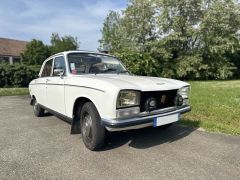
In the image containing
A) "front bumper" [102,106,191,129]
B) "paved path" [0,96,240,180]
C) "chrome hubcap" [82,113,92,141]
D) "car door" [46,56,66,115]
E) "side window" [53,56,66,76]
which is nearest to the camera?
"paved path" [0,96,240,180]

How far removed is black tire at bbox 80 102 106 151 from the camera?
12.1 feet

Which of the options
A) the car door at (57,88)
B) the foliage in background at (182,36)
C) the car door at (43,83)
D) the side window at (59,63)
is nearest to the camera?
the car door at (57,88)

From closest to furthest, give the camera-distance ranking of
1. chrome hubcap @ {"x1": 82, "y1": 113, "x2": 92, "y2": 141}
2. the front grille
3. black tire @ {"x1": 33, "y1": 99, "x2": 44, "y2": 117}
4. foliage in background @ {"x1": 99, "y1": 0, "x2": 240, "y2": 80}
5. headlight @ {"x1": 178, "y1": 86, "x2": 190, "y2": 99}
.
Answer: the front grille → chrome hubcap @ {"x1": 82, "y1": 113, "x2": 92, "y2": 141} → headlight @ {"x1": 178, "y1": 86, "x2": 190, "y2": 99} → black tire @ {"x1": 33, "y1": 99, "x2": 44, "y2": 117} → foliage in background @ {"x1": 99, "y1": 0, "x2": 240, "y2": 80}

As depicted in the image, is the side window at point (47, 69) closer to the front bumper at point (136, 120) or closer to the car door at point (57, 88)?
the car door at point (57, 88)

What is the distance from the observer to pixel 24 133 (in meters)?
5.07

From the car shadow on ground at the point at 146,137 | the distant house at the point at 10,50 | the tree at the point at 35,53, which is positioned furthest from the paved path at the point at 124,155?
the distant house at the point at 10,50

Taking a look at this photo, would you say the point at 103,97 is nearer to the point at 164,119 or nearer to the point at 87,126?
the point at 87,126

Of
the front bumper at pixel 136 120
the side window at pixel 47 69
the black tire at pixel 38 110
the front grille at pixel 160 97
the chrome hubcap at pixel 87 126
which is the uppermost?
the side window at pixel 47 69

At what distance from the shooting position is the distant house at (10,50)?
42.0 meters

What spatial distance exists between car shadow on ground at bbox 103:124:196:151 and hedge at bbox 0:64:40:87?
12730mm

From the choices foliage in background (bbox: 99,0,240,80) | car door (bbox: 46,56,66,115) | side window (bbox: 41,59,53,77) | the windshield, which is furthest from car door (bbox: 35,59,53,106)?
foliage in background (bbox: 99,0,240,80)

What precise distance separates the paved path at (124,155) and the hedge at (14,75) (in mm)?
11172

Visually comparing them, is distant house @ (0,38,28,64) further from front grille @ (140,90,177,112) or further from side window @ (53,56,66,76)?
front grille @ (140,90,177,112)

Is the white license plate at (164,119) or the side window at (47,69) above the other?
the side window at (47,69)
